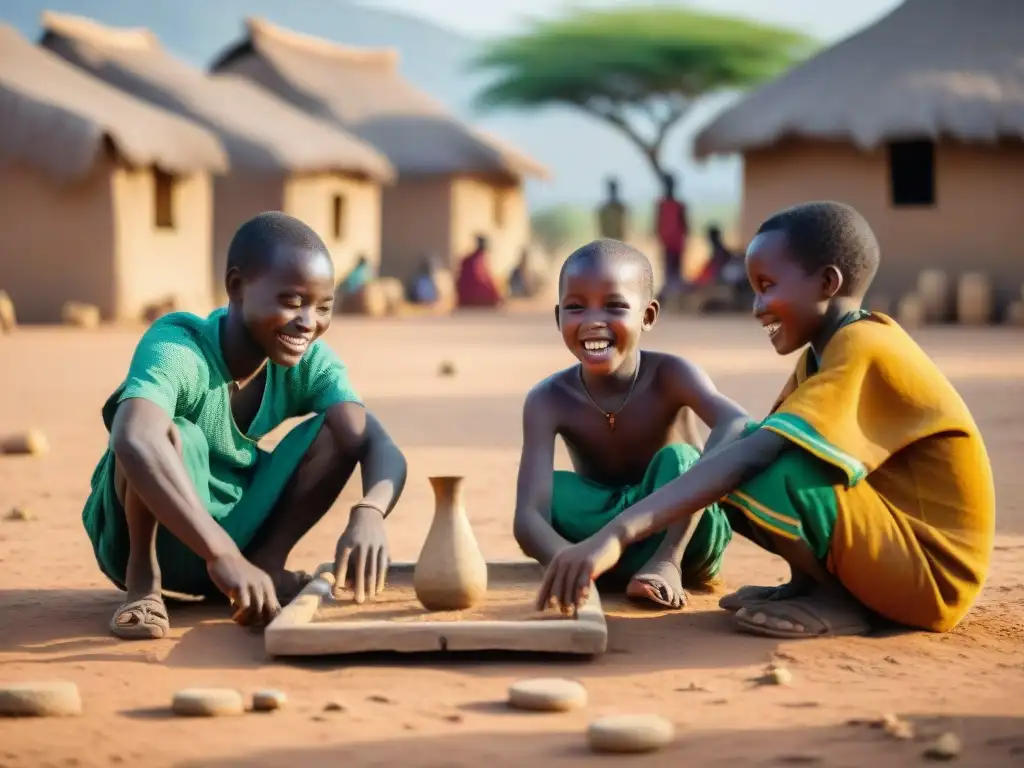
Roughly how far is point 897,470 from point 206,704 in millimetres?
1834

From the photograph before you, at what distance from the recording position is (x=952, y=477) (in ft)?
12.5

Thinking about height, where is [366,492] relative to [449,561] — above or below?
above

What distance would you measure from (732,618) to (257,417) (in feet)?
4.72

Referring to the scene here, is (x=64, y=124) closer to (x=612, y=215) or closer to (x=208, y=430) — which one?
(x=612, y=215)

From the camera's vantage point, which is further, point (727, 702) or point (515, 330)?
point (515, 330)

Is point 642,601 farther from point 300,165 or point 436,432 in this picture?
point 300,165

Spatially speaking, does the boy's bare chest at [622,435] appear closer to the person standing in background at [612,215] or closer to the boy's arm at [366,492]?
the boy's arm at [366,492]

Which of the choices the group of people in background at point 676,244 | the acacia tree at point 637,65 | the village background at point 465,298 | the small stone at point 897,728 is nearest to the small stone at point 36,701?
the village background at point 465,298

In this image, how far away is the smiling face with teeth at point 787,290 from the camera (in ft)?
12.8

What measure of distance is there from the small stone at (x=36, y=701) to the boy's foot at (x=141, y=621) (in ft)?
2.29

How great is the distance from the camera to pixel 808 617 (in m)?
3.80

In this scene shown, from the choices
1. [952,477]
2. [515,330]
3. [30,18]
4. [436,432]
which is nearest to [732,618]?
[952,477]

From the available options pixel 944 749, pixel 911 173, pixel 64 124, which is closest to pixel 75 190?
pixel 64 124

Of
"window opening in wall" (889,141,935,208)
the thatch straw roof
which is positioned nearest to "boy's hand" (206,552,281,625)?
the thatch straw roof
